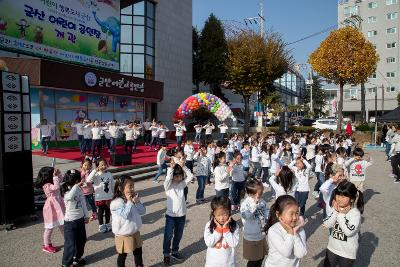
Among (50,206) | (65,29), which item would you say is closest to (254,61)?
(65,29)

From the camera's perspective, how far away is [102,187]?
7254 mm

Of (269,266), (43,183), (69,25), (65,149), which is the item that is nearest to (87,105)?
(65,149)

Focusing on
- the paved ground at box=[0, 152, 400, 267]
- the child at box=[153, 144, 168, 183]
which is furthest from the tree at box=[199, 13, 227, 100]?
the paved ground at box=[0, 152, 400, 267]

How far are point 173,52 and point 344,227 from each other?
92.3ft

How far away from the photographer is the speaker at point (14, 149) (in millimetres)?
7520

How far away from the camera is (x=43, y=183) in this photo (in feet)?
21.4

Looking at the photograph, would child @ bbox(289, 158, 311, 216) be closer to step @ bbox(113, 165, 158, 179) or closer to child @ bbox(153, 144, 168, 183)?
child @ bbox(153, 144, 168, 183)

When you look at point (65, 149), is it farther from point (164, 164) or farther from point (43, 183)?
point (43, 183)

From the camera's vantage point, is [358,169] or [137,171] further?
[137,171]

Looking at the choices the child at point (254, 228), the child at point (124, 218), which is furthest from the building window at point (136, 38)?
the child at point (254, 228)

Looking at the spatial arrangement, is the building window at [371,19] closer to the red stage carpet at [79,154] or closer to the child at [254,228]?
the red stage carpet at [79,154]

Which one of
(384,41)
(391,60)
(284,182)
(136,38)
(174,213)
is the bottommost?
(174,213)

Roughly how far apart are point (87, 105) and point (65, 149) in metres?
3.28

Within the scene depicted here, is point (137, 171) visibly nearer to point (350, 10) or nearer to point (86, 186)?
point (86, 186)
